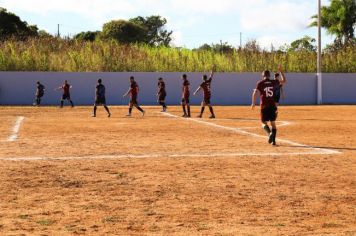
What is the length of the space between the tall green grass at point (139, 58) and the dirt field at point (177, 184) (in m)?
27.8

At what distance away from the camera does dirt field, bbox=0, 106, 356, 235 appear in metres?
7.60

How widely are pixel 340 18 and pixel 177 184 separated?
5123 cm

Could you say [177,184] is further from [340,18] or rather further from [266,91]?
[340,18]

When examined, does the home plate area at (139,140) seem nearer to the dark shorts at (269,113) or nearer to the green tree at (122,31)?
the dark shorts at (269,113)

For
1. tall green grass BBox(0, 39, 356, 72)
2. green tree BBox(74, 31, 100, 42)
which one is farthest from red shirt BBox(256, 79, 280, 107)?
green tree BBox(74, 31, 100, 42)

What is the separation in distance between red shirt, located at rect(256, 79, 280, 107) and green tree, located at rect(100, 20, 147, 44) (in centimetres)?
6385

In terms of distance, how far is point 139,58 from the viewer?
48000 mm

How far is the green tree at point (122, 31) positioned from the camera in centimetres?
8012

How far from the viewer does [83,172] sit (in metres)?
11.7

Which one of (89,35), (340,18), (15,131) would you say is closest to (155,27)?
(89,35)

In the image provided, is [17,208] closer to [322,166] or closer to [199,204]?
[199,204]

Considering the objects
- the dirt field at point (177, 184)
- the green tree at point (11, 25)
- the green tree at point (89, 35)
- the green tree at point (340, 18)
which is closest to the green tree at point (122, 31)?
the green tree at point (89, 35)

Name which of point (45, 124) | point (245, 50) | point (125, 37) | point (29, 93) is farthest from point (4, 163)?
point (125, 37)

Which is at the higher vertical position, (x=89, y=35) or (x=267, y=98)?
(x=89, y=35)
